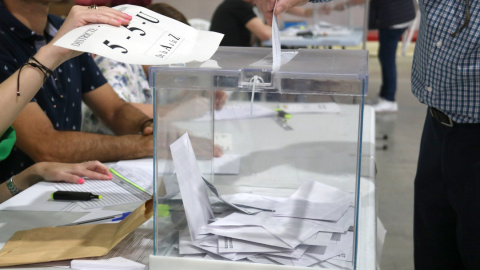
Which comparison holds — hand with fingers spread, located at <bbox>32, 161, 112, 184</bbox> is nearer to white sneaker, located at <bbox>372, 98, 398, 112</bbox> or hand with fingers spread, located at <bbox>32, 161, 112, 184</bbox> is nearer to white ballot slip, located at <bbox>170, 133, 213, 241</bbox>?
white ballot slip, located at <bbox>170, 133, 213, 241</bbox>

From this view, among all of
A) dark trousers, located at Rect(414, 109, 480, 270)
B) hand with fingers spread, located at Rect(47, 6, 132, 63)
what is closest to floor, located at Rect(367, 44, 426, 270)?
dark trousers, located at Rect(414, 109, 480, 270)

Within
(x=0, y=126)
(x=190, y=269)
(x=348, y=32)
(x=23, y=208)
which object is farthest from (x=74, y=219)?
(x=348, y=32)

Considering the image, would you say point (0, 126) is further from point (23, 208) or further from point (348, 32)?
point (348, 32)

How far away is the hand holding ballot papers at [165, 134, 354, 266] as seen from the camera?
1022mm

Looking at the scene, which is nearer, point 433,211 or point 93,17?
point 93,17

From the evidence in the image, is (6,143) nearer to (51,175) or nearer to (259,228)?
(51,175)

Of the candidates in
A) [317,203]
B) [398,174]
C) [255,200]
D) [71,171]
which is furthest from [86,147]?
[398,174]

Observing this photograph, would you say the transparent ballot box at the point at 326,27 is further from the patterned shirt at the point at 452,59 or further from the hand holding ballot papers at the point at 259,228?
the hand holding ballot papers at the point at 259,228

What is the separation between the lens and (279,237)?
1041 millimetres

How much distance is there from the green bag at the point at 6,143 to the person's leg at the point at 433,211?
1087mm

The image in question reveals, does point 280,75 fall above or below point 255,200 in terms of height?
above

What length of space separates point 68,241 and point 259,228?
38 centimetres

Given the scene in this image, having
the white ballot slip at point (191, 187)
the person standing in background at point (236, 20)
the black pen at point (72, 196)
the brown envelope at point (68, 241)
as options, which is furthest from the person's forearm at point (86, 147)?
the person standing in background at point (236, 20)

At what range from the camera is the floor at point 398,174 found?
3.00m
